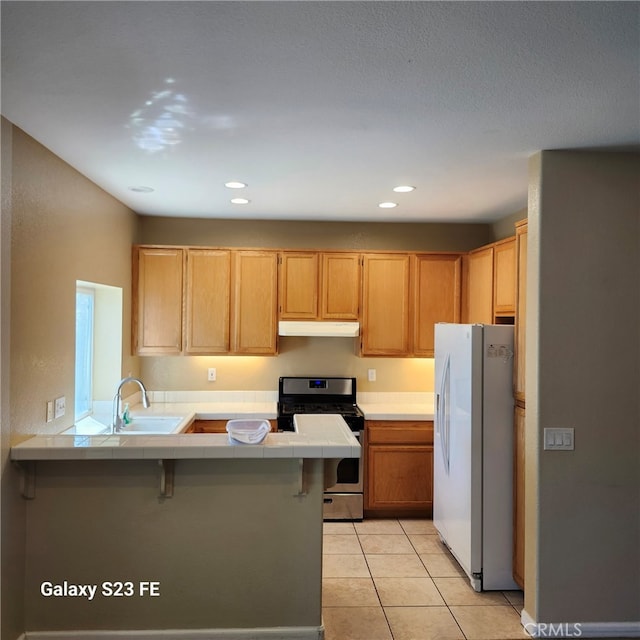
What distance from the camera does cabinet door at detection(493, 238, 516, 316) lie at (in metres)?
3.62

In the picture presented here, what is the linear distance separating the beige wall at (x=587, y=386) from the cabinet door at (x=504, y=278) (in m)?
0.72

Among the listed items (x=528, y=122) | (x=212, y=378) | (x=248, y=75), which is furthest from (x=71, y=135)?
(x=212, y=378)

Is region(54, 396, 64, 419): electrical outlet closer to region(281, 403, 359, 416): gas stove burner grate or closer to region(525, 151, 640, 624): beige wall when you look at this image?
region(281, 403, 359, 416): gas stove burner grate

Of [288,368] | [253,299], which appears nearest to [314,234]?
[253,299]

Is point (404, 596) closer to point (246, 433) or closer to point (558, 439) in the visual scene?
point (558, 439)

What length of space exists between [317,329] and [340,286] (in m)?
0.43

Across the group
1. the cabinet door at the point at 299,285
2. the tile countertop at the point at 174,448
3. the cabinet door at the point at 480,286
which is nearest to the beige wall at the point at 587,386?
the tile countertop at the point at 174,448

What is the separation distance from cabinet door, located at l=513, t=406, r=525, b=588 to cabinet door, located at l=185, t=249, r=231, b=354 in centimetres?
249

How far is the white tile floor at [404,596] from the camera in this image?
2814 mm

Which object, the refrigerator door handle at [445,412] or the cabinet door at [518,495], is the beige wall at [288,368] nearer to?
the refrigerator door handle at [445,412]

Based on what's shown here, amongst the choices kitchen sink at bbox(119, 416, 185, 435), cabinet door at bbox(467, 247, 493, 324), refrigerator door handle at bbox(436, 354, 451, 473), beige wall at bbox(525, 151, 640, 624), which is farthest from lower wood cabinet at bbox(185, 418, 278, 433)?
beige wall at bbox(525, 151, 640, 624)

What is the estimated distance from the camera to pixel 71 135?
8.39 feet

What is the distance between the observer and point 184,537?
2.69m

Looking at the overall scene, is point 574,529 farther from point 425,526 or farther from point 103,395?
point 103,395
